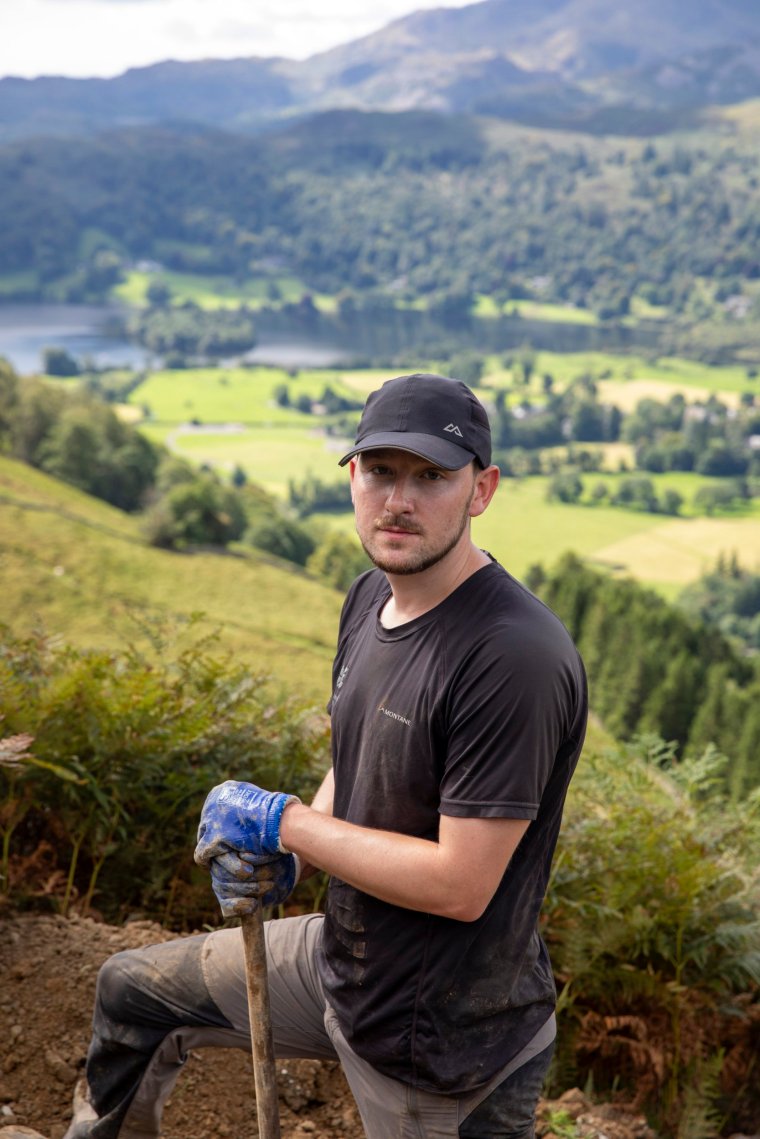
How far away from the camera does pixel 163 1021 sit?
382cm

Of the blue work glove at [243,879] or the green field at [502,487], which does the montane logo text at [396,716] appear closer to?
the blue work glove at [243,879]

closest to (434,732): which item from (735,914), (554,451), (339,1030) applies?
(339,1030)

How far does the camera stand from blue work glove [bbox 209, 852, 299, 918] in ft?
11.6

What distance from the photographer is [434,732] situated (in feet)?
10.6

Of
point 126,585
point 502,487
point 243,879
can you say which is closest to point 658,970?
point 243,879

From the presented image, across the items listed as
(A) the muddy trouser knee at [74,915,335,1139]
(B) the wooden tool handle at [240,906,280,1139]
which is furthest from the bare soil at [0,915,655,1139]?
(B) the wooden tool handle at [240,906,280,1139]

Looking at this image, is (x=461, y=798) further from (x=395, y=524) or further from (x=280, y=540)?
(x=280, y=540)

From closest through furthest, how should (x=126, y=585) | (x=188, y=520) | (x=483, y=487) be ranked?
(x=483, y=487) < (x=126, y=585) < (x=188, y=520)

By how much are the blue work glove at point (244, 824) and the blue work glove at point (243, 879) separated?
33 millimetres

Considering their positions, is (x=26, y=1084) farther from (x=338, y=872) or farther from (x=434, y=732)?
(x=434, y=732)

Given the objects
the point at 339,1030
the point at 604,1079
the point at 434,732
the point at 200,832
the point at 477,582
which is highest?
the point at 477,582

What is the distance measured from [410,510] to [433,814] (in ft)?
2.97

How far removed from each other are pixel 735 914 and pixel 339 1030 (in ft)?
9.10

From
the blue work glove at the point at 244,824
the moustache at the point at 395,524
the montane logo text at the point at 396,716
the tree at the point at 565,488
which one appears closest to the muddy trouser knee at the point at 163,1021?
the blue work glove at the point at 244,824
